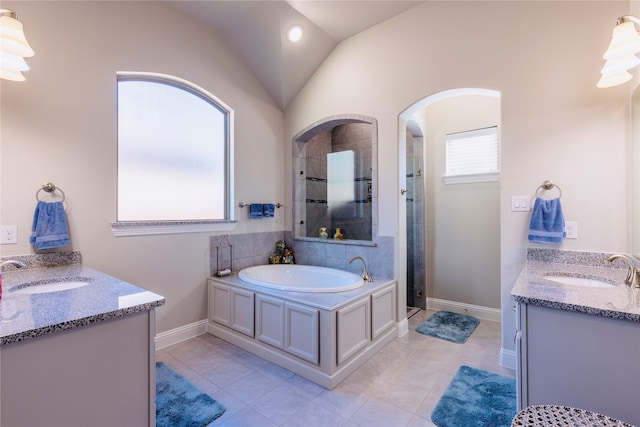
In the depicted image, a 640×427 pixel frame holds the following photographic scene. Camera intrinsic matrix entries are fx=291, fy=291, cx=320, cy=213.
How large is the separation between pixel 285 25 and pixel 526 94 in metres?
2.35

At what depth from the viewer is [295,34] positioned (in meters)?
3.17

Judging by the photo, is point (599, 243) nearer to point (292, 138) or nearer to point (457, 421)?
point (457, 421)

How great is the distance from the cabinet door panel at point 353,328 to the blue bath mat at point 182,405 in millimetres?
935

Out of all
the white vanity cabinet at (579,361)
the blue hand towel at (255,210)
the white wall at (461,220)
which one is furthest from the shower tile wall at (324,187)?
the white vanity cabinet at (579,361)

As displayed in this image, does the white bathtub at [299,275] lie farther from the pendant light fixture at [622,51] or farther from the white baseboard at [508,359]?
the pendant light fixture at [622,51]

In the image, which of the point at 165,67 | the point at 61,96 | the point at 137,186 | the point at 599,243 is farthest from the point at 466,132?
the point at 61,96

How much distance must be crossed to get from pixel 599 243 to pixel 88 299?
315 centimetres

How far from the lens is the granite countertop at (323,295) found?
7.51 ft

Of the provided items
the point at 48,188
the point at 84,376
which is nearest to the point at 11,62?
the point at 48,188

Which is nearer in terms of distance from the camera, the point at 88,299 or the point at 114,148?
the point at 88,299

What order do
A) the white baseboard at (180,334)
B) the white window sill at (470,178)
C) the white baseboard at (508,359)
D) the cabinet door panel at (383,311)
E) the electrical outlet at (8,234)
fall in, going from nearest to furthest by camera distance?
the electrical outlet at (8,234) < the white baseboard at (508,359) < the cabinet door panel at (383,311) < the white baseboard at (180,334) < the white window sill at (470,178)

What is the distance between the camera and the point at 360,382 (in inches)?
88.0

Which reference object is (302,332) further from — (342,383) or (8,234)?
(8,234)

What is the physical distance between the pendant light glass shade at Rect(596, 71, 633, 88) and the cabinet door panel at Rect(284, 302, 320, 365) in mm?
2472
